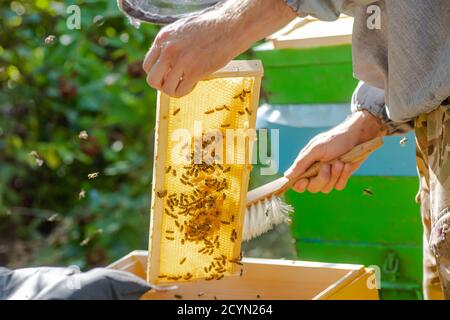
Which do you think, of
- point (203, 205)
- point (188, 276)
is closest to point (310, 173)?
point (203, 205)

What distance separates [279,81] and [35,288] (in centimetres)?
100

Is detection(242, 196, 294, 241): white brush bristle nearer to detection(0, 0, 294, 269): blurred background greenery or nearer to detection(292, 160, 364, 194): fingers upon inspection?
detection(292, 160, 364, 194): fingers

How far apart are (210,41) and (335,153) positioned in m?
0.62

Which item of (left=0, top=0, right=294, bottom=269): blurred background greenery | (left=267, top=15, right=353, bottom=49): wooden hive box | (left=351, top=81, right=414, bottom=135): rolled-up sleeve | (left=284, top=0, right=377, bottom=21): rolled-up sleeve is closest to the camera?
(left=284, top=0, right=377, bottom=21): rolled-up sleeve

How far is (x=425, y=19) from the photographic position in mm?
1417

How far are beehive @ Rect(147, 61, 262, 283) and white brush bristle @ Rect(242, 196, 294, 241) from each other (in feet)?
0.10

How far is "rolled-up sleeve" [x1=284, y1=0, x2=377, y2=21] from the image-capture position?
1.41 m

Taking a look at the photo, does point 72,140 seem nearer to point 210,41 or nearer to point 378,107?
point 378,107

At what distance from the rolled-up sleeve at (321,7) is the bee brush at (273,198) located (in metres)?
0.56

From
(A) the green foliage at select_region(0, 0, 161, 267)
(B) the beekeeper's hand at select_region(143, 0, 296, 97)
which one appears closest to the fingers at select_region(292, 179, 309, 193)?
(B) the beekeeper's hand at select_region(143, 0, 296, 97)

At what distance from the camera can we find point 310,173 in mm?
1979

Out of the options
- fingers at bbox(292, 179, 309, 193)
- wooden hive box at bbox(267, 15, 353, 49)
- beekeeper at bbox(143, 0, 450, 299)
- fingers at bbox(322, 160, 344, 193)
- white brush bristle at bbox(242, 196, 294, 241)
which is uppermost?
wooden hive box at bbox(267, 15, 353, 49)

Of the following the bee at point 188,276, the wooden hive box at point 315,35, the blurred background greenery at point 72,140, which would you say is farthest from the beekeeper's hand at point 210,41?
the blurred background greenery at point 72,140
